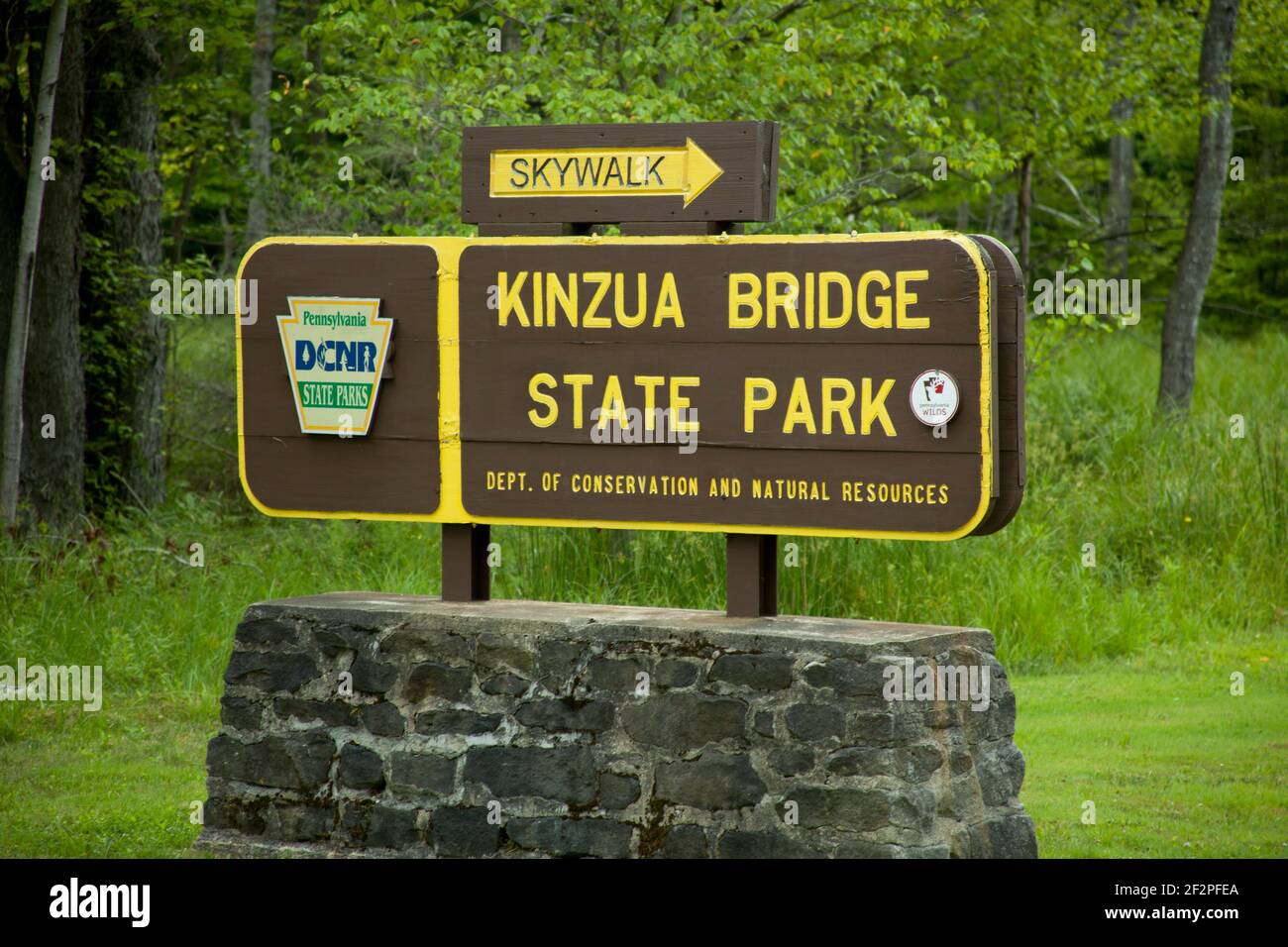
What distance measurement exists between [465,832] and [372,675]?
70 cm

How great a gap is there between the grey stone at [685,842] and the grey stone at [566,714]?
1.47ft

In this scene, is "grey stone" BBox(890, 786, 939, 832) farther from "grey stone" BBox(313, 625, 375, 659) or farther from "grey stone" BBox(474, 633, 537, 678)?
"grey stone" BBox(313, 625, 375, 659)

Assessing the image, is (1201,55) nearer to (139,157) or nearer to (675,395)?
(139,157)

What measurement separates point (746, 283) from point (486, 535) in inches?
61.4

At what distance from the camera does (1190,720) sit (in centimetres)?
836

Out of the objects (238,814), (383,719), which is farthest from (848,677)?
(238,814)

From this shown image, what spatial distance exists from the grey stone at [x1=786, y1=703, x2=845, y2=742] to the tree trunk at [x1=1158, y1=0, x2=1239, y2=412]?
10279mm

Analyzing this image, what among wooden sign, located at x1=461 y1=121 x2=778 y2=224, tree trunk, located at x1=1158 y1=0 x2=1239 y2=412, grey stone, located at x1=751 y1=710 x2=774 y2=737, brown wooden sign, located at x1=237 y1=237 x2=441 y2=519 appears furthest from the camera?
tree trunk, located at x1=1158 y1=0 x2=1239 y2=412

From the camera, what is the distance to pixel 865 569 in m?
9.27

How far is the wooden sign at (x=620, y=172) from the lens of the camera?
575 centimetres

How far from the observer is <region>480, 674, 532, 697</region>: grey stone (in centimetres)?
579

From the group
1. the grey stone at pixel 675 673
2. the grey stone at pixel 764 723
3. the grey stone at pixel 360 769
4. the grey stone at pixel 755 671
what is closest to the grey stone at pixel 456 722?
the grey stone at pixel 360 769

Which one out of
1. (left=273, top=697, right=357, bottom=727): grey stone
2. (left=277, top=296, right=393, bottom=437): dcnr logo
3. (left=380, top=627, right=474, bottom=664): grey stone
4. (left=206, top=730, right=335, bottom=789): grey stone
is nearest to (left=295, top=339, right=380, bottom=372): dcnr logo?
(left=277, top=296, right=393, bottom=437): dcnr logo

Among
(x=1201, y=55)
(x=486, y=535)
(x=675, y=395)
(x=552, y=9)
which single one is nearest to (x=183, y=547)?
(x=552, y=9)
